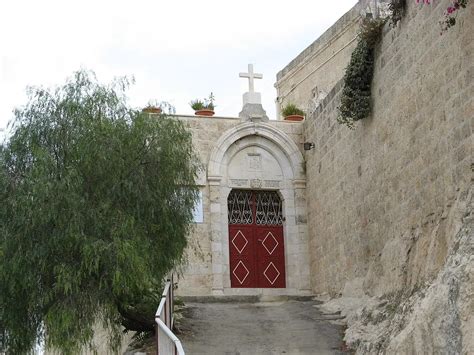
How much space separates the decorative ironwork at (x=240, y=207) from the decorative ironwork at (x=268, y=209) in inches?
5.9

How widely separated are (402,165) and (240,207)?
506 centimetres

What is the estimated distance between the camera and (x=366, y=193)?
12875mm

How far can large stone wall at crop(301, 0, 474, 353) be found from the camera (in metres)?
9.05

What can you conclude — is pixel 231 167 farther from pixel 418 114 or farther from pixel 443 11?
pixel 443 11

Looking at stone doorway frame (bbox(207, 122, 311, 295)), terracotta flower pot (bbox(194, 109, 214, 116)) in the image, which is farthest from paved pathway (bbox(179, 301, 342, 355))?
terracotta flower pot (bbox(194, 109, 214, 116))

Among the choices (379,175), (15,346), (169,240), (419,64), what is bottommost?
(15,346)

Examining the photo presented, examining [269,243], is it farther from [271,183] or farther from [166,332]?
[166,332]

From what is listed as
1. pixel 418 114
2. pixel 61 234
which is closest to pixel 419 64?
pixel 418 114

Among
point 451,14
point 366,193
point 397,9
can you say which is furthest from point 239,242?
point 451,14

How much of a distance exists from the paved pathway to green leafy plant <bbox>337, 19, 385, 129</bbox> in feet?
10.2

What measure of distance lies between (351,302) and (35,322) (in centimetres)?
470

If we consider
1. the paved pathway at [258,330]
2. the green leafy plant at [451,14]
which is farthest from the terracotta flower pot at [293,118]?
the green leafy plant at [451,14]

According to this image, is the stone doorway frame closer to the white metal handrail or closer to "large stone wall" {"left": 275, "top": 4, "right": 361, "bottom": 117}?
"large stone wall" {"left": 275, "top": 4, "right": 361, "bottom": 117}

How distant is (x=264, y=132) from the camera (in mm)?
16203
